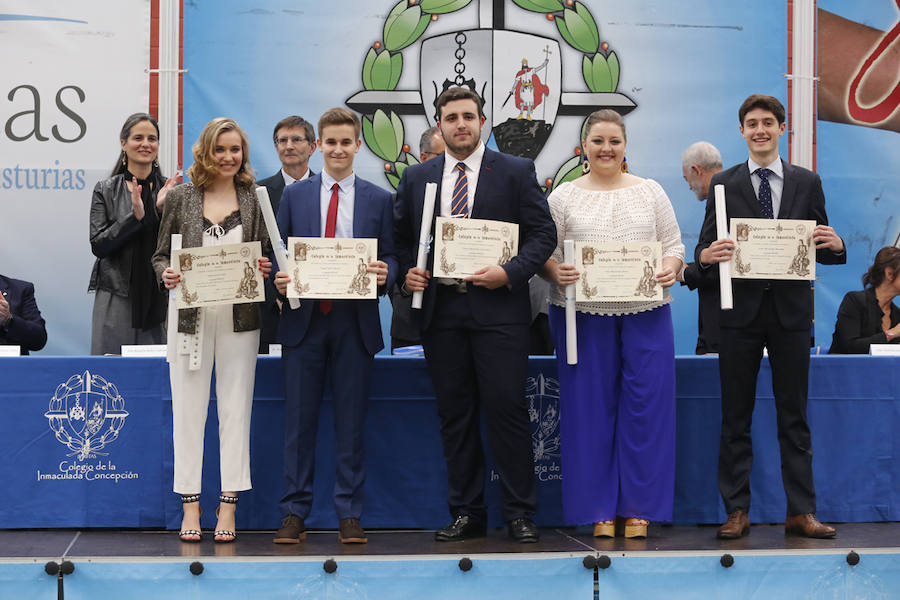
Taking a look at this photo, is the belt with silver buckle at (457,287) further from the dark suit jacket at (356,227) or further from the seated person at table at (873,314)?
the seated person at table at (873,314)

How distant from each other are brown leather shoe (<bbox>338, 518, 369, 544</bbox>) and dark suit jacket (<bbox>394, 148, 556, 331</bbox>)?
81 cm

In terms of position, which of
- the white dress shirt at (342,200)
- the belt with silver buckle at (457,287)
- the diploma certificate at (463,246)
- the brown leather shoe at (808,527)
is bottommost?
the brown leather shoe at (808,527)

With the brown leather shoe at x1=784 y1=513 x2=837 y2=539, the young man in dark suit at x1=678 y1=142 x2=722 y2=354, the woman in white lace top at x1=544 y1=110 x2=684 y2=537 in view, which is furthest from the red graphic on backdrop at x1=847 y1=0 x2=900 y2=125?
the brown leather shoe at x1=784 y1=513 x2=837 y2=539

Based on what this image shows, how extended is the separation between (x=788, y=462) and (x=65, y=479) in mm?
3051

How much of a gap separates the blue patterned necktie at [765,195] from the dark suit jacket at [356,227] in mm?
1522

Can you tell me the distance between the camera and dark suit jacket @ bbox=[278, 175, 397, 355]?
391cm

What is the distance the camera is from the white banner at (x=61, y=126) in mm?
5707

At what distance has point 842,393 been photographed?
441 centimetres

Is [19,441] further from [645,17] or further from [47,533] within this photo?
[645,17]

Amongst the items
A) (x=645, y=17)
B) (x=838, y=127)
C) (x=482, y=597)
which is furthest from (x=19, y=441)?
(x=838, y=127)

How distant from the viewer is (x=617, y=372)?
4.02 m

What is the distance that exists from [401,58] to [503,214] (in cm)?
232

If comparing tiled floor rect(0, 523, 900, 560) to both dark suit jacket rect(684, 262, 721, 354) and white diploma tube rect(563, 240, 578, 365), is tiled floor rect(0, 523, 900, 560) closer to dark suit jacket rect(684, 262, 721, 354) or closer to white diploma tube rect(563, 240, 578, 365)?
white diploma tube rect(563, 240, 578, 365)

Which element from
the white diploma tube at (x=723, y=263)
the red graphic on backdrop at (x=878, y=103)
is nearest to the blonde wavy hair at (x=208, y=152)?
the white diploma tube at (x=723, y=263)
